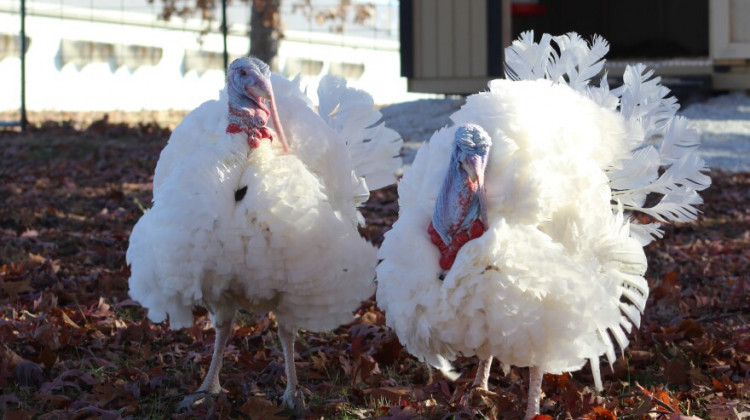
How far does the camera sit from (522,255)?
155 inches

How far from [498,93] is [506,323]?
116 cm

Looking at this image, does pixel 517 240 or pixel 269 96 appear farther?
pixel 269 96

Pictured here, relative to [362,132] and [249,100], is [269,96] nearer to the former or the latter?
[249,100]

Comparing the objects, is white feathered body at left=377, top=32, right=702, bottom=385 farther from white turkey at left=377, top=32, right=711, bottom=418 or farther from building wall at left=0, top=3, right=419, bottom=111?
building wall at left=0, top=3, right=419, bottom=111

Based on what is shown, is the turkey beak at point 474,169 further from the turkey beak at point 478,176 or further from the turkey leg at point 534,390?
the turkey leg at point 534,390

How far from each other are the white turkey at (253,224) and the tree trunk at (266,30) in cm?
1143

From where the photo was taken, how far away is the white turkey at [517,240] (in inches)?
156

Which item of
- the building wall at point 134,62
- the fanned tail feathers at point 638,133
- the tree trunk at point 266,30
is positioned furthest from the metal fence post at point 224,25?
the fanned tail feathers at point 638,133

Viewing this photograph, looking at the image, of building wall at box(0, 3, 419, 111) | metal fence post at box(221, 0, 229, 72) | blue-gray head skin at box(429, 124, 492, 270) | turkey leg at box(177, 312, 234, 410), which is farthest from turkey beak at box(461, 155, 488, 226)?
building wall at box(0, 3, 419, 111)

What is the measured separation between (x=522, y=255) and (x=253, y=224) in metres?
1.12

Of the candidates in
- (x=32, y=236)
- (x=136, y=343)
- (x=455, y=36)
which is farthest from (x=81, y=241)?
(x=455, y=36)

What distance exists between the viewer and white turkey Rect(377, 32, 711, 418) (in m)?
3.96

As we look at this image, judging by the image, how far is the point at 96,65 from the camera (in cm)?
2139

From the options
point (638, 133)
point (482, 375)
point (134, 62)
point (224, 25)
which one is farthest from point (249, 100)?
point (134, 62)
